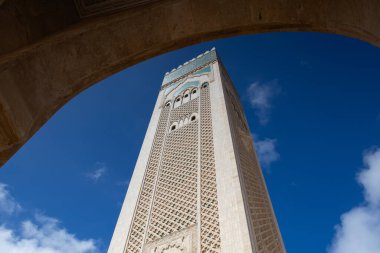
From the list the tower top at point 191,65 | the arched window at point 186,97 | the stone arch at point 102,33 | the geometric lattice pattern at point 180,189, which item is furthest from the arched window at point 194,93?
the stone arch at point 102,33

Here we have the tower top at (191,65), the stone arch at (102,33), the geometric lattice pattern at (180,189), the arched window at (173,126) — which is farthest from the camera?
the tower top at (191,65)

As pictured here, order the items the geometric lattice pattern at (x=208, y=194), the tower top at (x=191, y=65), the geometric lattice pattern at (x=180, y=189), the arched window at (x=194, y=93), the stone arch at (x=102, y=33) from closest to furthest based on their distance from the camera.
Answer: the stone arch at (x=102, y=33), the geometric lattice pattern at (x=208, y=194), the geometric lattice pattern at (x=180, y=189), the arched window at (x=194, y=93), the tower top at (x=191, y=65)

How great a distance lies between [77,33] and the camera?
1094mm

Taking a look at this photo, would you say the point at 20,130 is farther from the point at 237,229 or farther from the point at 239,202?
the point at 239,202

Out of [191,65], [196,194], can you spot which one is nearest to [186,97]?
[191,65]

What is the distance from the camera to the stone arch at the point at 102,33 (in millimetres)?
905

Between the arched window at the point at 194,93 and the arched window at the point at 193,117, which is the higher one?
the arched window at the point at 194,93

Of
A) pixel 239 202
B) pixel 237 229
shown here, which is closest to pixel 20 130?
pixel 237 229

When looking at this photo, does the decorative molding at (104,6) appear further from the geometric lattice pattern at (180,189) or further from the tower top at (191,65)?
the tower top at (191,65)

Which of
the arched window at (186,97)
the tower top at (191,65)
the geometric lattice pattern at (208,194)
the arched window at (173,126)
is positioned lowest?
the geometric lattice pattern at (208,194)

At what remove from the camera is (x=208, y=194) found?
4156mm

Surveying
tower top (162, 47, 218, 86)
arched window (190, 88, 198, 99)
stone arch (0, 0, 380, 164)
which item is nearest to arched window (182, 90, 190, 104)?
arched window (190, 88, 198, 99)

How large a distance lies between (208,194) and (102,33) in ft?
10.9

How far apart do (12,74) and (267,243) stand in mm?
3687
